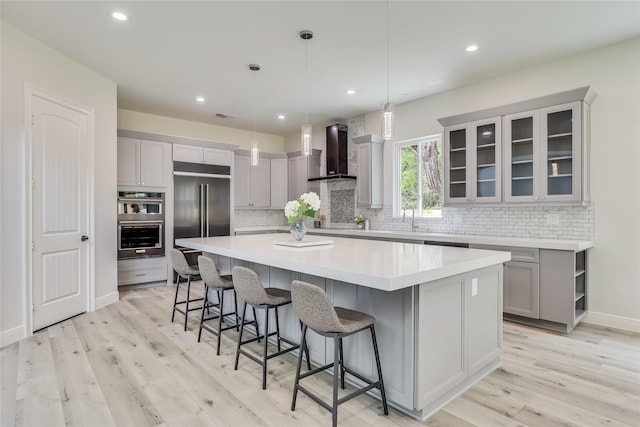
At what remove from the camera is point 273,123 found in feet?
22.7

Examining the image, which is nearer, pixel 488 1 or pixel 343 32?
pixel 488 1

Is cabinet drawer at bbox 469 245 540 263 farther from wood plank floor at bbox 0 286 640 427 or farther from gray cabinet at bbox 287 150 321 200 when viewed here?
gray cabinet at bbox 287 150 321 200

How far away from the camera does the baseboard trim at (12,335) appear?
3.11 m

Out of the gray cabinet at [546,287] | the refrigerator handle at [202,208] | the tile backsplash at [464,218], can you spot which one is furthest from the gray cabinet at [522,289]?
the refrigerator handle at [202,208]

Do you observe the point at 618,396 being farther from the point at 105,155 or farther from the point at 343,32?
the point at 105,155

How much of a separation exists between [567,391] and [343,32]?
345 cm

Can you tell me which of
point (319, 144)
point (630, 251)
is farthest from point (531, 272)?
point (319, 144)

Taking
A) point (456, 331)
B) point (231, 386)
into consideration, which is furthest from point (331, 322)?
point (231, 386)

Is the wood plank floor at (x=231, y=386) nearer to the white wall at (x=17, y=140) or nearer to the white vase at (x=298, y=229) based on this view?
the white wall at (x=17, y=140)

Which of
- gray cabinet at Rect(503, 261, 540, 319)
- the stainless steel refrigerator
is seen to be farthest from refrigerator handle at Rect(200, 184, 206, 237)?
gray cabinet at Rect(503, 261, 540, 319)

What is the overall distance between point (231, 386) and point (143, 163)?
13.9 feet

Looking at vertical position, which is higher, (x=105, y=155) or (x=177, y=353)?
(x=105, y=155)

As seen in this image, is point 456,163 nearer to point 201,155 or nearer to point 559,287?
point 559,287

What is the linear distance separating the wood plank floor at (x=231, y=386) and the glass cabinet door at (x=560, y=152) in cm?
149
